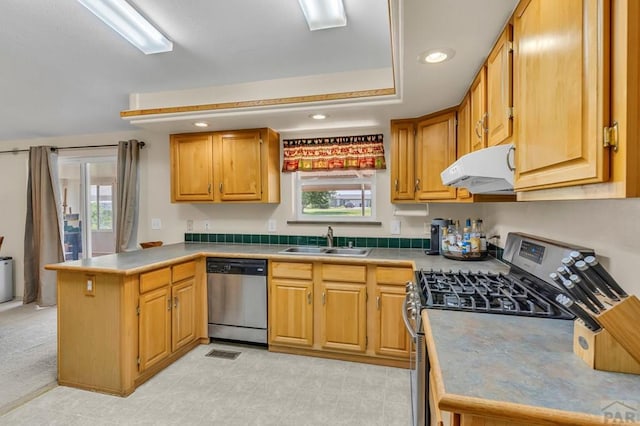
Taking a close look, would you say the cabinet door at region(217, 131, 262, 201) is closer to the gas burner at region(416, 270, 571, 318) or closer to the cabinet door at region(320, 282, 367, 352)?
the cabinet door at region(320, 282, 367, 352)

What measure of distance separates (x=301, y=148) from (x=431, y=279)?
6.59 ft

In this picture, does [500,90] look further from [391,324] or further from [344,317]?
[344,317]

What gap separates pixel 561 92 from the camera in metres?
0.89

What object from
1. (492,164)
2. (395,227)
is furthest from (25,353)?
(492,164)

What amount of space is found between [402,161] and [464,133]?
632 millimetres

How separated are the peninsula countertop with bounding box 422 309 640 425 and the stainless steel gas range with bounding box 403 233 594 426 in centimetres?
15

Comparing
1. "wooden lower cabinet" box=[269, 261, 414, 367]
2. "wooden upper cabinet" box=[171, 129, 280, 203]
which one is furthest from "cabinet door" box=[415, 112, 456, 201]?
"wooden upper cabinet" box=[171, 129, 280, 203]

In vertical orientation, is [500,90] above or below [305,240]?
above

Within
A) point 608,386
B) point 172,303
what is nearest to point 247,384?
point 172,303

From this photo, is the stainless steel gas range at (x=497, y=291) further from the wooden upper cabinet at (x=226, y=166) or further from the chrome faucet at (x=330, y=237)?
the wooden upper cabinet at (x=226, y=166)

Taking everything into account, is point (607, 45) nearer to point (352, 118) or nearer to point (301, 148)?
point (352, 118)

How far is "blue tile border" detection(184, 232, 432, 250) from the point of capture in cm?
300

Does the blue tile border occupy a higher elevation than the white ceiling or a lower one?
lower

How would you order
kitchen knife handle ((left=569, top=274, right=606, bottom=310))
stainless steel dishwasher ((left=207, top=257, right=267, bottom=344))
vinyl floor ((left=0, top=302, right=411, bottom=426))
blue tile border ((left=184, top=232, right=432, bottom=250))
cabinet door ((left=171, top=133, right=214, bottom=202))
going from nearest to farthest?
1. kitchen knife handle ((left=569, top=274, right=606, bottom=310))
2. vinyl floor ((left=0, top=302, right=411, bottom=426))
3. stainless steel dishwasher ((left=207, top=257, right=267, bottom=344))
4. blue tile border ((left=184, top=232, right=432, bottom=250))
5. cabinet door ((left=171, top=133, right=214, bottom=202))
